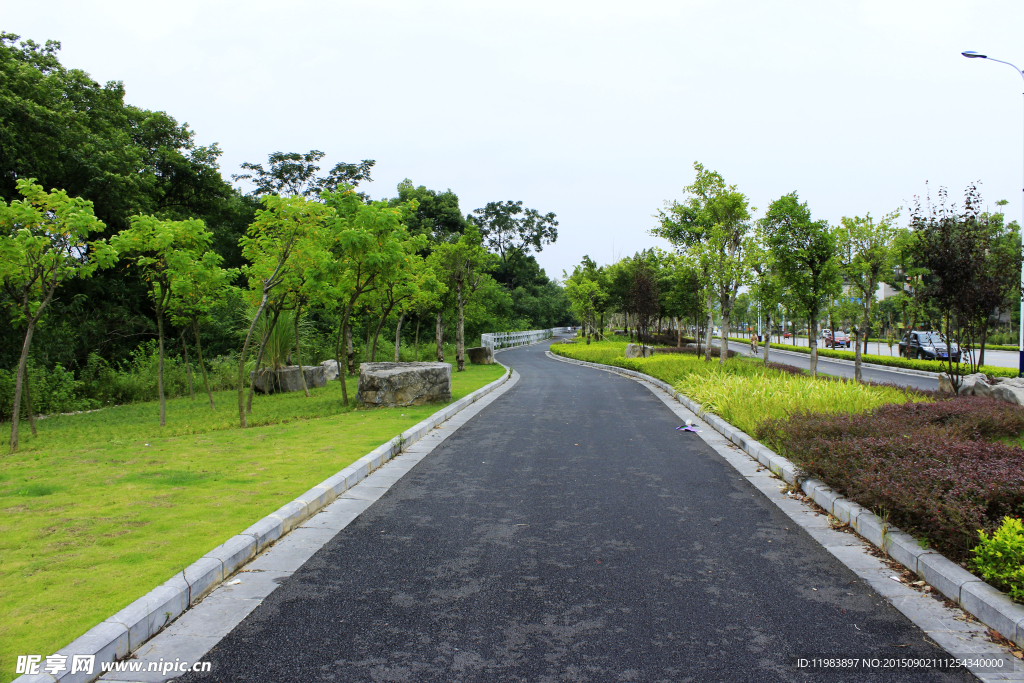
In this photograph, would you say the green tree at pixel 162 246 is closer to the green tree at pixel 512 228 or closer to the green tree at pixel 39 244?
the green tree at pixel 39 244

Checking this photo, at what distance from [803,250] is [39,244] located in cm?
1621

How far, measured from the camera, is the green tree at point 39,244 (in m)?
8.80

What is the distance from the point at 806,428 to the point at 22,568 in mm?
7488

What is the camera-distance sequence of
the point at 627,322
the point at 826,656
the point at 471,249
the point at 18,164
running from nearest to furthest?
1. the point at 826,656
2. the point at 18,164
3. the point at 471,249
4. the point at 627,322

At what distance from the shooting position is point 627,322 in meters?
58.0

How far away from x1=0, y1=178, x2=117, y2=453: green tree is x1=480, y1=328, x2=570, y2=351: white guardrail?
27.3m

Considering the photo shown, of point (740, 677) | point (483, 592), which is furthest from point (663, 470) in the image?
point (740, 677)

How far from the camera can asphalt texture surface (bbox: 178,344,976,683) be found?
3062 millimetres

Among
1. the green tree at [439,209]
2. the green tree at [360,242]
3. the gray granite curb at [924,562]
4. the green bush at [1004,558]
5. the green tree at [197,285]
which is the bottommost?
the gray granite curb at [924,562]

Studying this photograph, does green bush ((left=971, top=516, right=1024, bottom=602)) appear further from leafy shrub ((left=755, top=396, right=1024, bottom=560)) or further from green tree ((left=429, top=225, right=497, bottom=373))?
green tree ((left=429, top=225, right=497, bottom=373))

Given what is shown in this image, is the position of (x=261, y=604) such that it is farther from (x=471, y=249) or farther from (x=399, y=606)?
(x=471, y=249)

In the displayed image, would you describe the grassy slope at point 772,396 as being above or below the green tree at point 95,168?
below

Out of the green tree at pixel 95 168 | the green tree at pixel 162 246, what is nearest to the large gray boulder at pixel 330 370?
the green tree at pixel 95 168

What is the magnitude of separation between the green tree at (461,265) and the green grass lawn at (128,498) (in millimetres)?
13575
